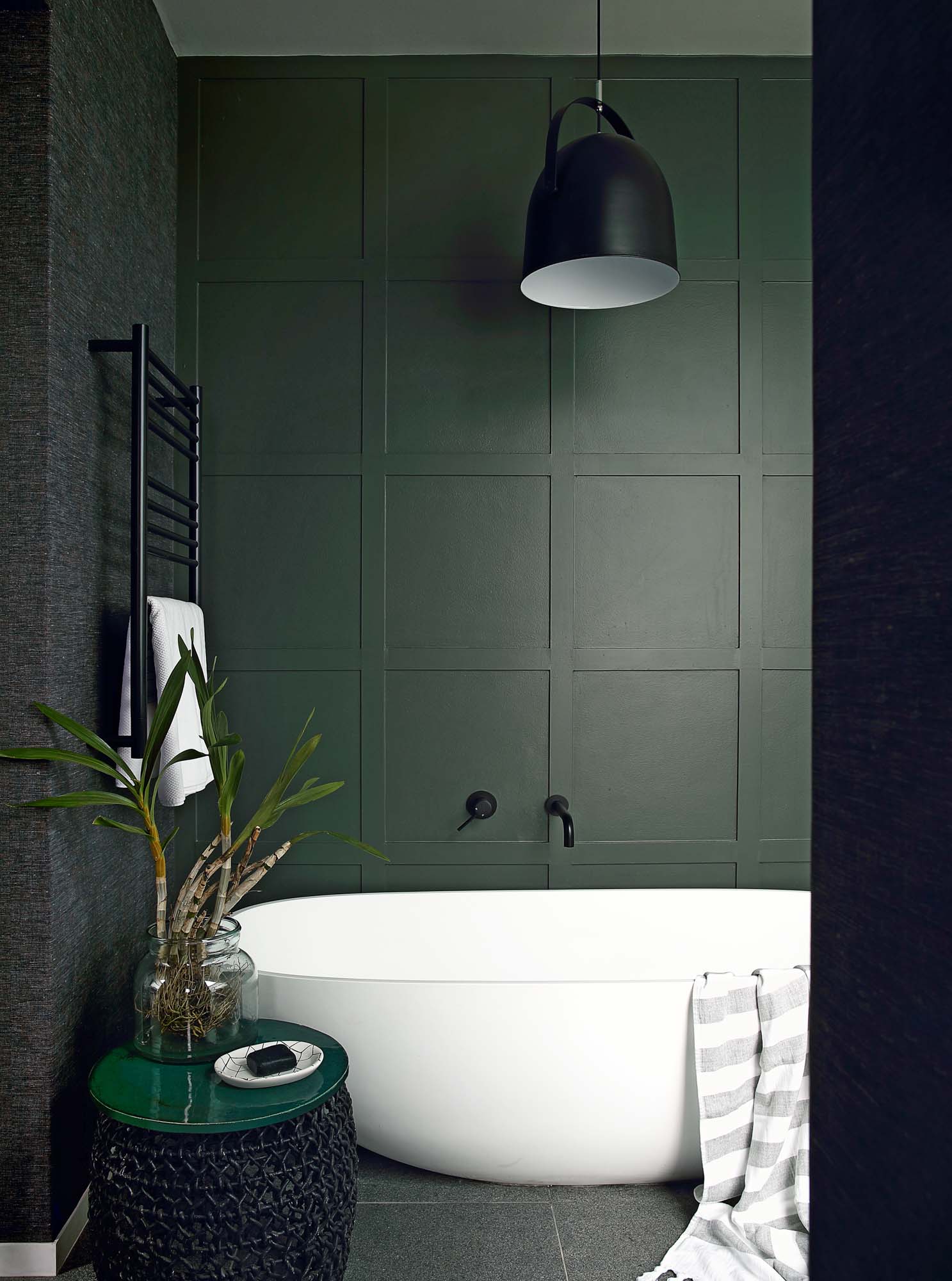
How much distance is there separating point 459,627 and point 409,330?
0.93 meters

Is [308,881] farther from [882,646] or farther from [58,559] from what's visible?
[882,646]

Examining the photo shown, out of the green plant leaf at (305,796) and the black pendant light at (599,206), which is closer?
the green plant leaf at (305,796)

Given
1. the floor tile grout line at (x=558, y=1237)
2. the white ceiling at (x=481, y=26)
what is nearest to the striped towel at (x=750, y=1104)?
the floor tile grout line at (x=558, y=1237)

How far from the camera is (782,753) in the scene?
2764 mm

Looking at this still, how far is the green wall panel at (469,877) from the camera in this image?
2715 millimetres

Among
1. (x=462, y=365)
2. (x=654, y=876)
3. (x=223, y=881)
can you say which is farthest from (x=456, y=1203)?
(x=462, y=365)

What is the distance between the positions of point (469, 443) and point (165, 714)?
4.33 feet

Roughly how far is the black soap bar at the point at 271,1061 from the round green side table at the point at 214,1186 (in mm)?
32

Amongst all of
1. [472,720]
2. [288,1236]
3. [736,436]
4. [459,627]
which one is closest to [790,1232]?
[288,1236]

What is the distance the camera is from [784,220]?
2.74m

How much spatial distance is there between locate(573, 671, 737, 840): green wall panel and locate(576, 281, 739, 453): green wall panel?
732 millimetres

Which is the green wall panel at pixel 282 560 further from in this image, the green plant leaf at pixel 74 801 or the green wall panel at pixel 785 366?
the green wall panel at pixel 785 366

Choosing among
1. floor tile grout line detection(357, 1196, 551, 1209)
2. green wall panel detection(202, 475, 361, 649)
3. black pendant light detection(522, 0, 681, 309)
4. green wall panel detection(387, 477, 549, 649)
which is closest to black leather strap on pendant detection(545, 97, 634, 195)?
black pendant light detection(522, 0, 681, 309)

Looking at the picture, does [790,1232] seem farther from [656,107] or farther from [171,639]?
[656,107]
